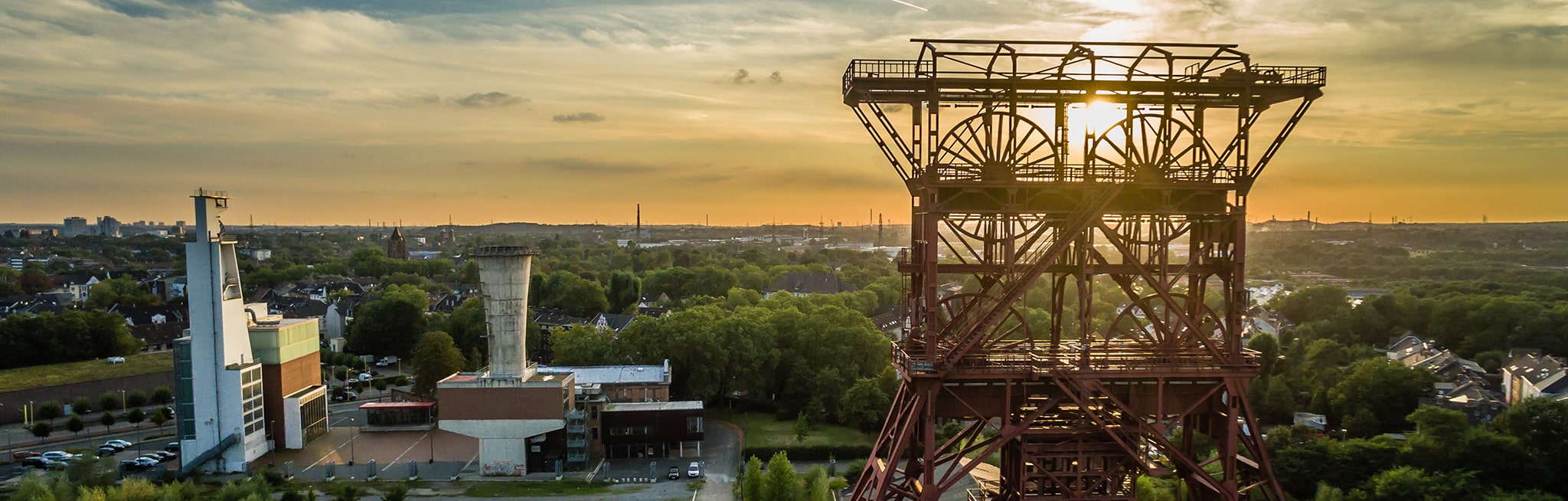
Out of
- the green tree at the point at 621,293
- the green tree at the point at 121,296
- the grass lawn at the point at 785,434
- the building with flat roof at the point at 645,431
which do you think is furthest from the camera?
the green tree at the point at 621,293

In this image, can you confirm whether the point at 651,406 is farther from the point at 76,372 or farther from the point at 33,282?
the point at 33,282

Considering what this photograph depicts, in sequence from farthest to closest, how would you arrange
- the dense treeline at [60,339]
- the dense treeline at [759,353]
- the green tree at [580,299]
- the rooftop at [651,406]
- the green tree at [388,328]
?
the green tree at [580,299] < the green tree at [388,328] < the dense treeline at [60,339] < the dense treeline at [759,353] < the rooftop at [651,406]

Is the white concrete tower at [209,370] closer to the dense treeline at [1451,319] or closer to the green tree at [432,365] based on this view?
the green tree at [432,365]

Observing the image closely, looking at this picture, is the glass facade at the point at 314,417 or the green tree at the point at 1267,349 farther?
the green tree at the point at 1267,349

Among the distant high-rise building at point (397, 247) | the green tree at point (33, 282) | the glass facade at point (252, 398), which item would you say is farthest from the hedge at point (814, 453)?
the distant high-rise building at point (397, 247)

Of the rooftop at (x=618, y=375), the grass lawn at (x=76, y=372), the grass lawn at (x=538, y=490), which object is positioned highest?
the rooftop at (x=618, y=375)

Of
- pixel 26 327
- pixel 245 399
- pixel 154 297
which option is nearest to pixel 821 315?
pixel 245 399

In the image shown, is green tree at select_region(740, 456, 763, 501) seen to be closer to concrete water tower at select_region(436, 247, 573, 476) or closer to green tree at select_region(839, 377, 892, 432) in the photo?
concrete water tower at select_region(436, 247, 573, 476)
